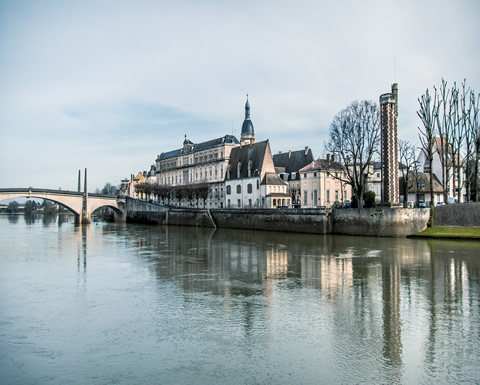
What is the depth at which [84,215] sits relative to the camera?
2552 inches

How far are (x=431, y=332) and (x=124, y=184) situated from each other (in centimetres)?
13037

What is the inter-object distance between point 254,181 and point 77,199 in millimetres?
27126

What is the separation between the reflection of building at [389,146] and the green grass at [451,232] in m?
4.00

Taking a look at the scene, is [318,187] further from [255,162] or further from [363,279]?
[363,279]

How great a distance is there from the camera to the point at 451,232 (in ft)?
106

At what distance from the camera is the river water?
7.82 m

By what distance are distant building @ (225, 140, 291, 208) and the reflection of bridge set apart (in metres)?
20.2

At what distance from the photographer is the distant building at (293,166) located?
199 feet

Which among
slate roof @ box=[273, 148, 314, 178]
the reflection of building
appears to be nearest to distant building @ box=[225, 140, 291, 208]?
slate roof @ box=[273, 148, 314, 178]

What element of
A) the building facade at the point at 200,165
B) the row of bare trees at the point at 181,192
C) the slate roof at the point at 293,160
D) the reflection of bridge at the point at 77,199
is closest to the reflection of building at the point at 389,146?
the slate roof at the point at 293,160

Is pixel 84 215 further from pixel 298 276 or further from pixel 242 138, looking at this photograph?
pixel 298 276

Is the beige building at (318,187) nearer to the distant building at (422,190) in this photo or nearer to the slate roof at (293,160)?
the slate roof at (293,160)

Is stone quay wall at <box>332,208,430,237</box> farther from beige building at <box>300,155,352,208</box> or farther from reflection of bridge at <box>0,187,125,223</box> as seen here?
reflection of bridge at <box>0,187,125,223</box>

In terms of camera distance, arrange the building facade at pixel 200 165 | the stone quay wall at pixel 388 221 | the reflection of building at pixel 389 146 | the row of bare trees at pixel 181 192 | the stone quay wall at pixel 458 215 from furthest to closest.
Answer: the row of bare trees at pixel 181 192
the building facade at pixel 200 165
the reflection of building at pixel 389 146
the stone quay wall at pixel 388 221
the stone quay wall at pixel 458 215
